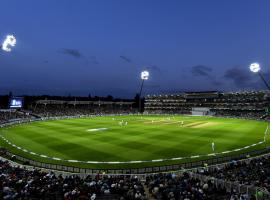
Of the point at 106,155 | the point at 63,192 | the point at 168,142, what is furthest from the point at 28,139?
the point at 63,192

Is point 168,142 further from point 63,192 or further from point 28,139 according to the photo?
point 63,192

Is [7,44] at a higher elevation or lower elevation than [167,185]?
higher

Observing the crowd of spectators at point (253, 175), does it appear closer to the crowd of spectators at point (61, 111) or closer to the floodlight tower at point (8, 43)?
the floodlight tower at point (8, 43)

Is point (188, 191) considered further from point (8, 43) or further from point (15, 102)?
point (15, 102)

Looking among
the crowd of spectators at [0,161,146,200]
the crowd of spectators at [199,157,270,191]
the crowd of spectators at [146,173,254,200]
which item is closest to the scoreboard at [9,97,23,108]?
the crowd of spectators at [0,161,146,200]

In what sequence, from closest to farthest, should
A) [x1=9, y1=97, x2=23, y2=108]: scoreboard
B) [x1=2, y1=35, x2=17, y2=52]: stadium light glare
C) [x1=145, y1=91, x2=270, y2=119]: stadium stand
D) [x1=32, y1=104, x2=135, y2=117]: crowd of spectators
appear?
[x1=2, y1=35, x2=17, y2=52]: stadium light glare, [x1=9, y1=97, x2=23, y2=108]: scoreboard, [x1=32, y1=104, x2=135, y2=117]: crowd of spectators, [x1=145, y1=91, x2=270, y2=119]: stadium stand

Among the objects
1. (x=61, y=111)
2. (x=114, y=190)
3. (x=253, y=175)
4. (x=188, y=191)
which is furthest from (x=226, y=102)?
(x=114, y=190)

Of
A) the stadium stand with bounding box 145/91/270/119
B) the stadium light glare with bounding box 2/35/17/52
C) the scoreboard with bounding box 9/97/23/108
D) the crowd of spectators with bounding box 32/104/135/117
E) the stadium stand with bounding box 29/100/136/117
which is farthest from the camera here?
the stadium stand with bounding box 145/91/270/119

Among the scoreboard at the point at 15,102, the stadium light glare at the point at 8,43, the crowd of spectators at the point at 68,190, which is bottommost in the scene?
the crowd of spectators at the point at 68,190

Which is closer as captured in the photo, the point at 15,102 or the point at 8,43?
the point at 8,43

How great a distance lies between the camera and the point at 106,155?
40.4 metres

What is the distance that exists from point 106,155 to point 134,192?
22.0 metres

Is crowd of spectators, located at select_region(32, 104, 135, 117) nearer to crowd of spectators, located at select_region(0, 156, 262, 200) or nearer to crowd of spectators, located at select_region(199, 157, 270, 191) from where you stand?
crowd of spectators, located at select_region(199, 157, 270, 191)

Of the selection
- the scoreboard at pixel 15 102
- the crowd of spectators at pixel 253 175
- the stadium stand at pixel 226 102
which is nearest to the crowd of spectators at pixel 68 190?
the crowd of spectators at pixel 253 175
